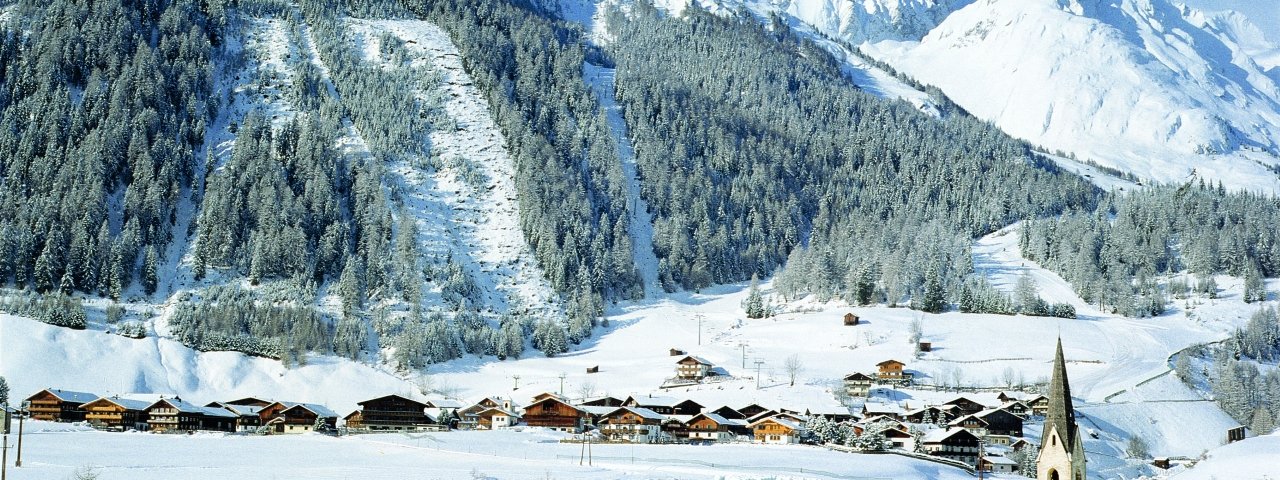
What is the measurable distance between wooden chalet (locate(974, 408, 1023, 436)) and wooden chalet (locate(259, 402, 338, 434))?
55.8 m

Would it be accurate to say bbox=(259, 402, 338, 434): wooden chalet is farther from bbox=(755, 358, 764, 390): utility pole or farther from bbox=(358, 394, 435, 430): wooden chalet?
bbox=(755, 358, 764, 390): utility pole

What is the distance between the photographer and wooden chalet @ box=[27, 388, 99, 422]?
4338 inches

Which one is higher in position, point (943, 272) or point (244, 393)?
point (943, 272)

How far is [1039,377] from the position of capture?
133250mm

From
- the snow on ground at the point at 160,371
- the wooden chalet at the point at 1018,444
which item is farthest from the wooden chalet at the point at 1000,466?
the snow on ground at the point at 160,371

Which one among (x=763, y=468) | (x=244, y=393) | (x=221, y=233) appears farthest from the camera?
(x=221, y=233)

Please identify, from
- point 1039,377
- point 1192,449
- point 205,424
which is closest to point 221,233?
point 205,424

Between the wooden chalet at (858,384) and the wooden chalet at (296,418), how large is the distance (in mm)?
51011

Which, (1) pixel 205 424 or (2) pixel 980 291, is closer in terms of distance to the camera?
(1) pixel 205 424

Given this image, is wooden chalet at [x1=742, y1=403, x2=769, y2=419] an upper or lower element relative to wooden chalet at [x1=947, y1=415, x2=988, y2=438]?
lower

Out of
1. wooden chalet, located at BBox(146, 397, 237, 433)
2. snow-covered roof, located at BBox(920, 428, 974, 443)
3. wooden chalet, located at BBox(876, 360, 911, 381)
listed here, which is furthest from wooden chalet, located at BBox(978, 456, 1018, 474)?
wooden chalet, located at BBox(146, 397, 237, 433)

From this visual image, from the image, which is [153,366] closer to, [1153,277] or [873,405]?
[873,405]

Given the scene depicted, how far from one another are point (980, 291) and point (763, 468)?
105m

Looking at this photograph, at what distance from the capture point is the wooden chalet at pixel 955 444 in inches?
3976
